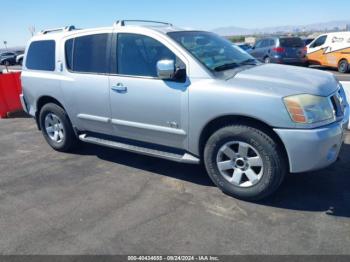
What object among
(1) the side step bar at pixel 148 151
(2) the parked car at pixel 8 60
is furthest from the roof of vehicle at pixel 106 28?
(2) the parked car at pixel 8 60

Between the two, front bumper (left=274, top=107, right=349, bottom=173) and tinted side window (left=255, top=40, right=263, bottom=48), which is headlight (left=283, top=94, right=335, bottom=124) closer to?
front bumper (left=274, top=107, right=349, bottom=173)

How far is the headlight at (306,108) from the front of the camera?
3299 mm

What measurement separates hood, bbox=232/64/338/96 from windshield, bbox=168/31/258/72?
31 cm

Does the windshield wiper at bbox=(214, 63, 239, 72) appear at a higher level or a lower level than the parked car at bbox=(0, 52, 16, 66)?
higher

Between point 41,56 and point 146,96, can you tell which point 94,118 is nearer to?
point 146,96

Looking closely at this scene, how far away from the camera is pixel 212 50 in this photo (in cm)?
434

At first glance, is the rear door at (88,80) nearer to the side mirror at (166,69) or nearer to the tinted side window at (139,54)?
the tinted side window at (139,54)

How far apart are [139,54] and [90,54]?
868 mm

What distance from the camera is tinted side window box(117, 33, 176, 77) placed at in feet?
13.6

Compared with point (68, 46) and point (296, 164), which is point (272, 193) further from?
point (68, 46)

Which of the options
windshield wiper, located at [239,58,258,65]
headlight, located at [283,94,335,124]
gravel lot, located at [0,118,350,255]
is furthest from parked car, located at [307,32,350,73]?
headlight, located at [283,94,335,124]

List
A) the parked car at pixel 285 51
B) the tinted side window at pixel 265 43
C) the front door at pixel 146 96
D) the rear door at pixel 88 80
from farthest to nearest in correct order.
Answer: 1. the tinted side window at pixel 265 43
2. the parked car at pixel 285 51
3. the rear door at pixel 88 80
4. the front door at pixel 146 96

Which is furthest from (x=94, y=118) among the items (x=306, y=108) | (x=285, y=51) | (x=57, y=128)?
(x=285, y=51)

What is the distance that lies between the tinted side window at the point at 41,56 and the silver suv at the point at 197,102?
0.10 ft
